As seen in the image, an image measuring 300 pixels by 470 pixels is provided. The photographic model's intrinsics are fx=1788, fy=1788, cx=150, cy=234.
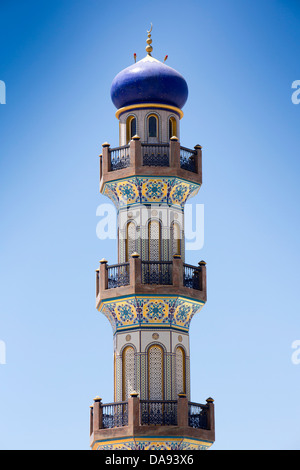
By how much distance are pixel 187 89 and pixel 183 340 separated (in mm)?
9823

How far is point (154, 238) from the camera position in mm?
67312

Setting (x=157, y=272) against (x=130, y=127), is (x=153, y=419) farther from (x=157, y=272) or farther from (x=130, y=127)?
(x=130, y=127)

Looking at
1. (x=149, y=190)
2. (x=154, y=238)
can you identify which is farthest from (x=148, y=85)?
(x=154, y=238)

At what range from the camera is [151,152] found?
222ft

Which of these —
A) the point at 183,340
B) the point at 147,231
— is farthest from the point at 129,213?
the point at 183,340

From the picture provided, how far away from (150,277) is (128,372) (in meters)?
3.59

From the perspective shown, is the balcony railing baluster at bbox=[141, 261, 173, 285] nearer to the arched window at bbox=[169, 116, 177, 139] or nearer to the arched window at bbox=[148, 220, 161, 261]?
the arched window at bbox=[148, 220, 161, 261]

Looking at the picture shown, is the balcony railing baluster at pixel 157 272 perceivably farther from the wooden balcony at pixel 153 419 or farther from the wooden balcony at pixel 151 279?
the wooden balcony at pixel 153 419

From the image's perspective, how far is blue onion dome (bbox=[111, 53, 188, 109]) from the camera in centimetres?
6800

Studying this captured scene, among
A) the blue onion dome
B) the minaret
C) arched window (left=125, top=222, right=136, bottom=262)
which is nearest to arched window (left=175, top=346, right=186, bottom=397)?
the minaret

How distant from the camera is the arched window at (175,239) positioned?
221 feet

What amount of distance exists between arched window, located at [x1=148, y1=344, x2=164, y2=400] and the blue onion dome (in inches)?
380
